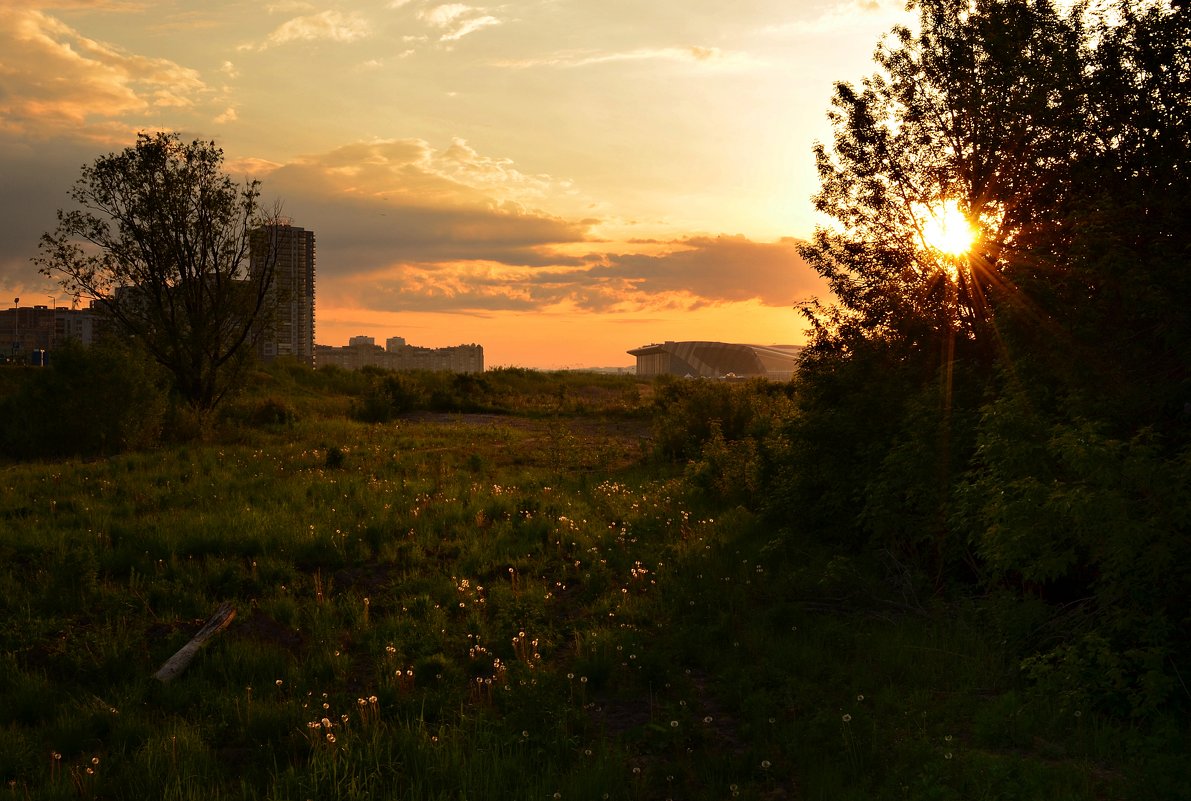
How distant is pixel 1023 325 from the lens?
8125 millimetres

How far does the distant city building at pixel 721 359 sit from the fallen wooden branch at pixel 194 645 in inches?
5524

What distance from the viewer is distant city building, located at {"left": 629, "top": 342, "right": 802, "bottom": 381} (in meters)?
153

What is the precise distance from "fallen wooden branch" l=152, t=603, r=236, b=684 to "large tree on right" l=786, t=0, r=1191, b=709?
7175 millimetres

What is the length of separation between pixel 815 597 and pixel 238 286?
22.0 meters

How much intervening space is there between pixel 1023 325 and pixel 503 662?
240 inches

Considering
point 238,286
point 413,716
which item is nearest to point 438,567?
point 413,716

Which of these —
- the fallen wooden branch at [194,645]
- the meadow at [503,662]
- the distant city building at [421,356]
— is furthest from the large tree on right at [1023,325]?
the distant city building at [421,356]

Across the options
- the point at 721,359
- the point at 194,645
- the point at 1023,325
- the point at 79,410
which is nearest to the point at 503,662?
the point at 194,645

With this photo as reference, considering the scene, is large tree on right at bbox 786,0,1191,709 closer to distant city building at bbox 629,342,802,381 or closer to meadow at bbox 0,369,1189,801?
meadow at bbox 0,369,1189,801

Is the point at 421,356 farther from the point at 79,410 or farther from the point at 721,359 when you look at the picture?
the point at 79,410

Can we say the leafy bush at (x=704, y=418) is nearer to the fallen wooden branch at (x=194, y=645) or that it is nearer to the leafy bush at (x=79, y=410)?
the leafy bush at (x=79, y=410)

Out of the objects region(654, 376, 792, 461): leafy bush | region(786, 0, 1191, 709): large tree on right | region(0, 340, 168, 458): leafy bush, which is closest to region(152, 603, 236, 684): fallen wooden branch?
region(786, 0, 1191, 709): large tree on right

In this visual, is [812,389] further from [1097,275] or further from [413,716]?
[413,716]

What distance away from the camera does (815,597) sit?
9.23 meters
